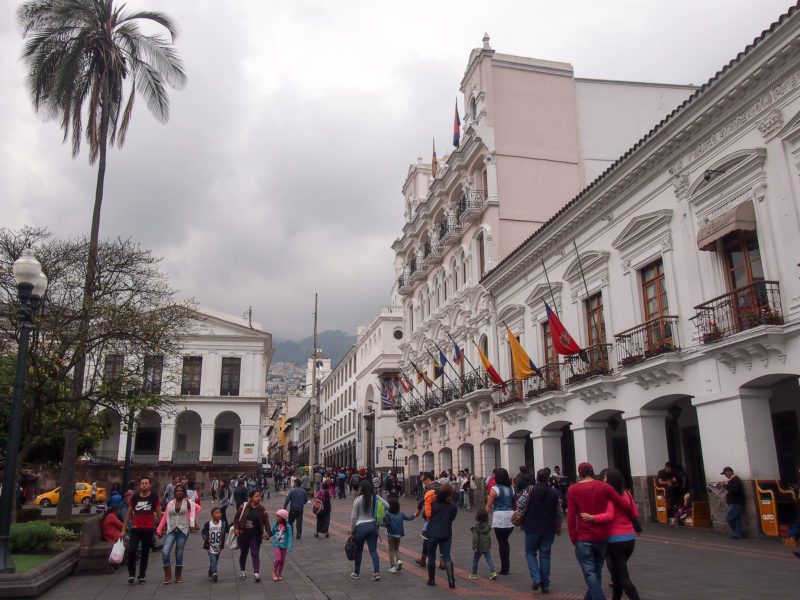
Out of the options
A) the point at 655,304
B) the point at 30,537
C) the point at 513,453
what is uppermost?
the point at 655,304

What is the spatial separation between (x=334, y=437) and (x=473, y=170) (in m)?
50.4

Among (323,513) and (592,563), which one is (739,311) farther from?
(323,513)

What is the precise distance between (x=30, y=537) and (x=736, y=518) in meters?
13.9

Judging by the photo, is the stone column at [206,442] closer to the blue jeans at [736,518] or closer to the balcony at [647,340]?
the balcony at [647,340]

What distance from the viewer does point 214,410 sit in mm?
49281

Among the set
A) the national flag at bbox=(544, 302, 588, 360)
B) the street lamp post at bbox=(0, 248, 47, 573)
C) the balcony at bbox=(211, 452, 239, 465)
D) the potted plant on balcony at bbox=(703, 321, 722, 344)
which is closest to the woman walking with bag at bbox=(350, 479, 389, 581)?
the street lamp post at bbox=(0, 248, 47, 573)

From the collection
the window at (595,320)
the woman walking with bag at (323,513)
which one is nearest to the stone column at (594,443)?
the window at (595,320)

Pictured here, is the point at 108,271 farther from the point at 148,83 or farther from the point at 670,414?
the point at 670,414

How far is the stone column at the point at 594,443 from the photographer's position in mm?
21328

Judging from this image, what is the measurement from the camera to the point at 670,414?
65.1ft

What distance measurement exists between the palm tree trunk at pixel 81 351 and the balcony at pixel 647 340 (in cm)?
1366

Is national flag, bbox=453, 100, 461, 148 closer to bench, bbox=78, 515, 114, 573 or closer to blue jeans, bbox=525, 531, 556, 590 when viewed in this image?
bench, bbox=78, 515, 114, 573

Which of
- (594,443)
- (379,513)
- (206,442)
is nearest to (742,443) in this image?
(594,443)

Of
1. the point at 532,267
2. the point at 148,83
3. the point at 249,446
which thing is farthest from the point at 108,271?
the point at 249,446
